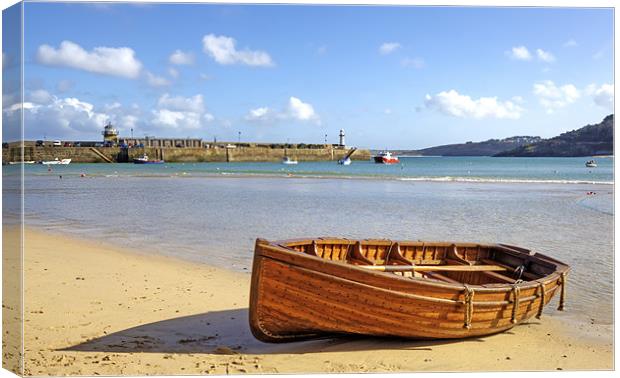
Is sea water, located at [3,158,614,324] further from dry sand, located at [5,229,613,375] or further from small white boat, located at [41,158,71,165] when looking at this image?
small white boat, located at [41,158,71,165]

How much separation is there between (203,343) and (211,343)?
0.08 meters

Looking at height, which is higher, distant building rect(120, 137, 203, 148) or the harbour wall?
distant building rect(120, 137, 203, 148)

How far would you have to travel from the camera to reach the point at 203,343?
5.82m

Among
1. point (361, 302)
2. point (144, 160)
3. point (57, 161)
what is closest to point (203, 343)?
point (361, 302)

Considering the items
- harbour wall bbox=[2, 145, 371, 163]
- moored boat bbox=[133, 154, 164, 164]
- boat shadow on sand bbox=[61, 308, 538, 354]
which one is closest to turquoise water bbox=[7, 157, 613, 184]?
harbour wall bbox=[2, 145, 371, 163]

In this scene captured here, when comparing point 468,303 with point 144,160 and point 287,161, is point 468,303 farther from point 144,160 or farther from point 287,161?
point 287,161

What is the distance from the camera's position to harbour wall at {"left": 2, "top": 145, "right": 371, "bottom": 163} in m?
73.1

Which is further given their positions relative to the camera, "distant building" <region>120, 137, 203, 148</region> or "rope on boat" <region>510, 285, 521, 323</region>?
"distant building" <region>120, 137, 203, 148</region>

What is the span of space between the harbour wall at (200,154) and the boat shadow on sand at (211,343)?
2391 inches

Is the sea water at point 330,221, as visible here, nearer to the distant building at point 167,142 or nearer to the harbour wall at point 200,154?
the harbour wall at point 200,154

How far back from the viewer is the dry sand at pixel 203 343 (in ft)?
17.0

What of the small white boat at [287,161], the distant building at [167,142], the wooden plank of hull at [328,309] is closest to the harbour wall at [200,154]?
the small white boat at [287,161]

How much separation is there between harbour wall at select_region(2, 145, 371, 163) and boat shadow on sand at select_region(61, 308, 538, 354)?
199ft

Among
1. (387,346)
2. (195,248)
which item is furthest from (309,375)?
(195,248)
